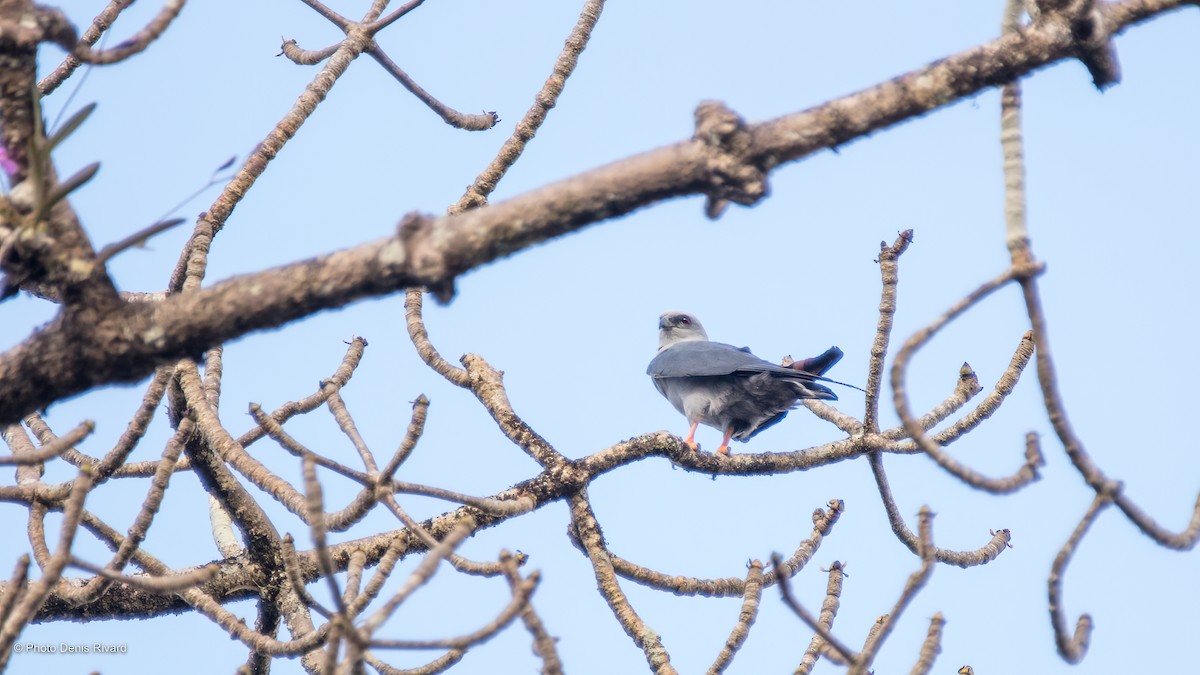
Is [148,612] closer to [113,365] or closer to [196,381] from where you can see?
[196,381]

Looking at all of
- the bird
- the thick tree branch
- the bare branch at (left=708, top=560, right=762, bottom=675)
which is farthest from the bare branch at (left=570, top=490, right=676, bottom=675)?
the bird

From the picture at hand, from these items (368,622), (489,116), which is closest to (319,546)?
(368,622)

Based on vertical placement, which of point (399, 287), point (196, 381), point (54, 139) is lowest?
point (399, 287)

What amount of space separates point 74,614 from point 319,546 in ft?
8.68

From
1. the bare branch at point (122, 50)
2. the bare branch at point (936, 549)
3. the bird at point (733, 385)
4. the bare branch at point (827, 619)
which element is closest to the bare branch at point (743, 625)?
the bare branch at point (827, 619)

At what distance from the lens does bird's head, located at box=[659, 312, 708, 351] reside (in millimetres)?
11359

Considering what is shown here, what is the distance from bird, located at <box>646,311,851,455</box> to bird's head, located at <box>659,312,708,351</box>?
1670 mm

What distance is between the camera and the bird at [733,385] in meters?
7.49

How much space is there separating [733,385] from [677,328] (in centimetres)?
312

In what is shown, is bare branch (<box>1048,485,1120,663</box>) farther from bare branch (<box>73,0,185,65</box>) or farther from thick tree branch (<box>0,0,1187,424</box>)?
bare branch (<box>73,0,185,65</box>)

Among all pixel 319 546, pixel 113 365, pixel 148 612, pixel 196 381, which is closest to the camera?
pixel 319 546

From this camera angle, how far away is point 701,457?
→ 5.23m

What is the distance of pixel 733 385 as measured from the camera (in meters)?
8.29

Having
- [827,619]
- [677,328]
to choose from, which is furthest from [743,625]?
[677,328]
